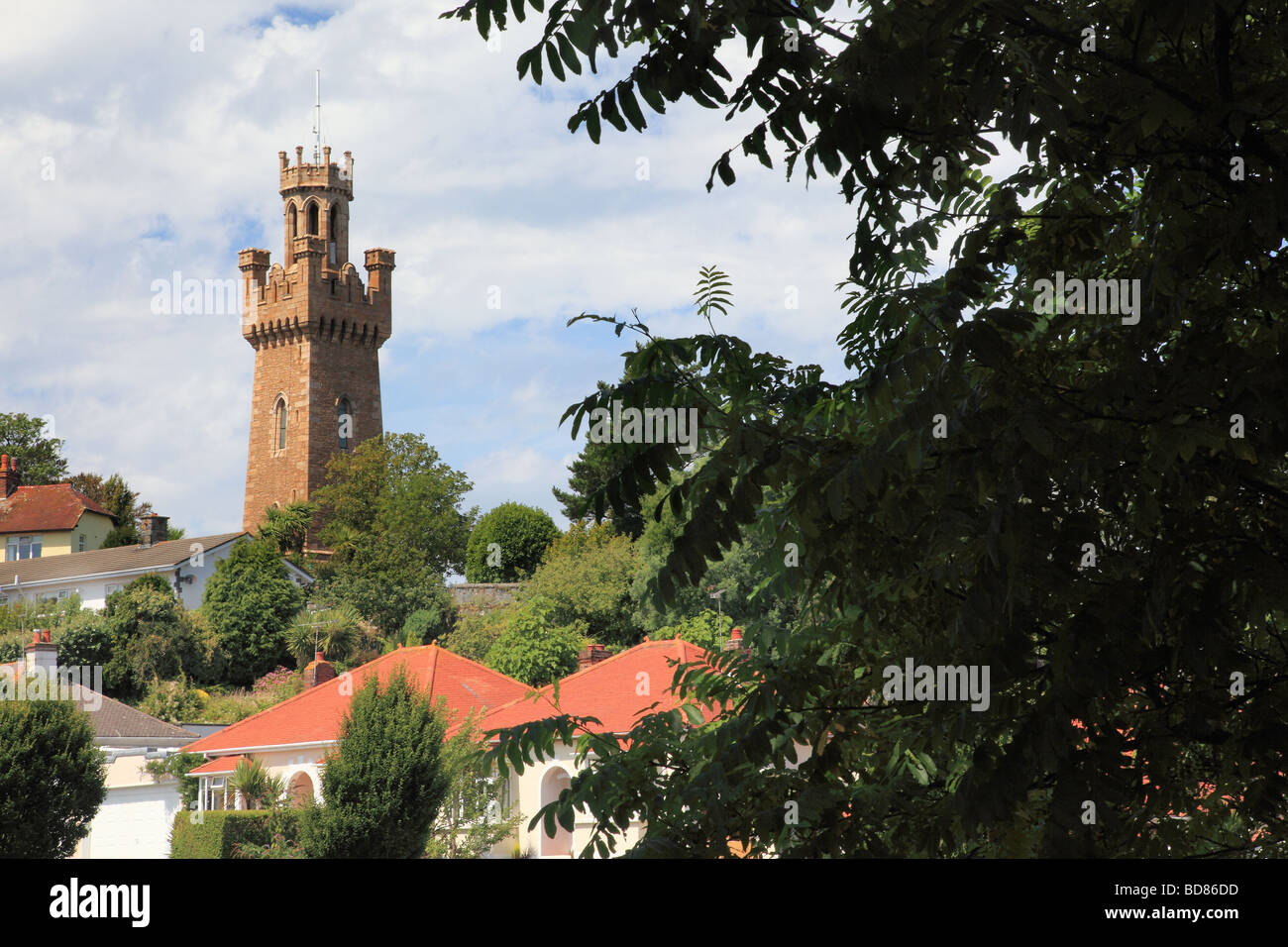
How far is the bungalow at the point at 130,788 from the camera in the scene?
40.0 metres

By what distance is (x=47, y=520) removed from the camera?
7775cm

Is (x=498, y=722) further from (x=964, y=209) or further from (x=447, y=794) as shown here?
(x=964, y=209)

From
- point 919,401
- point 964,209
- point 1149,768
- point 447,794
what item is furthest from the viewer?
point 447,794

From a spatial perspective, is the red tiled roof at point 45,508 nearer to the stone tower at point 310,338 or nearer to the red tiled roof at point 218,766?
the stone tower at point 310,338

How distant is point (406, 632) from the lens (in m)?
58.5

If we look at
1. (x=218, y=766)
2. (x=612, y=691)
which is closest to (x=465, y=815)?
(x=612, y=691)

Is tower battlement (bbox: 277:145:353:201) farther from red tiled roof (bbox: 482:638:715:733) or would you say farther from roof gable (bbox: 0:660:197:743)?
red tiled roof (bbox: 482:638:715:733)

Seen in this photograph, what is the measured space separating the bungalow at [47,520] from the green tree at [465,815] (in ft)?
168

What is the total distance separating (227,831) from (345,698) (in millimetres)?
6051

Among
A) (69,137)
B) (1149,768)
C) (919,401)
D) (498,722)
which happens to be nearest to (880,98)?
(919,401)

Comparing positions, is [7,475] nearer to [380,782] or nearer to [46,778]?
[46,778]
